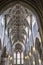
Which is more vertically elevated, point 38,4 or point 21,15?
point 21,15

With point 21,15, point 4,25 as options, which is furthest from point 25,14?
point 4,25

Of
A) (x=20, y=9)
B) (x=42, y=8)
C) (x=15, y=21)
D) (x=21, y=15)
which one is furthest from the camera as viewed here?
(x=15, y=21)

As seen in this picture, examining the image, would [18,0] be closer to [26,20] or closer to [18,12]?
[18,12]

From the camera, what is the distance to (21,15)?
41281 millimetres

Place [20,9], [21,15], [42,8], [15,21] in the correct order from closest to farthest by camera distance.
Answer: [42,8], [20,9], [21,15], [15,21]

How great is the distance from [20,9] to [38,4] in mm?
10775

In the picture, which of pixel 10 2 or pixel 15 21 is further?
pixel 15 21

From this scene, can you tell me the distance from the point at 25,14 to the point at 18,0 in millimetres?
11850

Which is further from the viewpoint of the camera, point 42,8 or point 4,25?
point 4,25

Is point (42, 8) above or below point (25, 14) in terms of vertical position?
below

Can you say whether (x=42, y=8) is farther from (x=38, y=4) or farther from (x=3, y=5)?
(x=3, y=5)

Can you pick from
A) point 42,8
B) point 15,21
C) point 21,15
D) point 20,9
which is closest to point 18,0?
point 42,8

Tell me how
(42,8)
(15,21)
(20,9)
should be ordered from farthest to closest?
(15,21)
(20,9)
(42,8)

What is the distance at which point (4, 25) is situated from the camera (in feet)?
137
